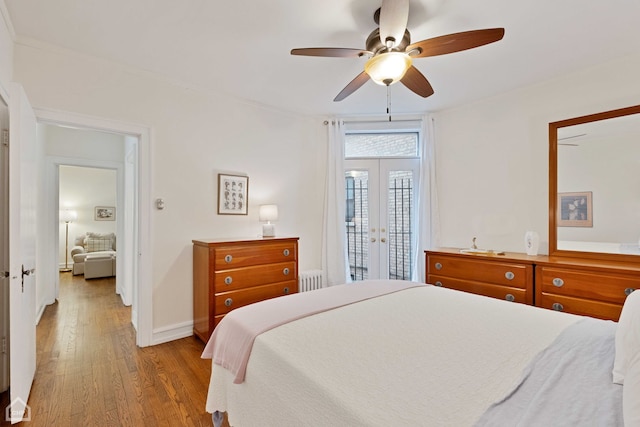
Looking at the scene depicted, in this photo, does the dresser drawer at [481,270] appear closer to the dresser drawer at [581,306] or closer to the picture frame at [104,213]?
the dresser drawer at [581,306]

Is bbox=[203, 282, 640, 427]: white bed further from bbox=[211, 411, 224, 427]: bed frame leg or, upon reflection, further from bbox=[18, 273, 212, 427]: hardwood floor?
bbox=[18, 273, 212, 427]: hardwood floor

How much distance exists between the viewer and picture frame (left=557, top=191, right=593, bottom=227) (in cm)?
266

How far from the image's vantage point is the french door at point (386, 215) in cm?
409

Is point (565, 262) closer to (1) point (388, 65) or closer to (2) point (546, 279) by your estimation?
(2) point (546, 279)

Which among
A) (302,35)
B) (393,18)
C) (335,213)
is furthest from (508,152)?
(302,35)

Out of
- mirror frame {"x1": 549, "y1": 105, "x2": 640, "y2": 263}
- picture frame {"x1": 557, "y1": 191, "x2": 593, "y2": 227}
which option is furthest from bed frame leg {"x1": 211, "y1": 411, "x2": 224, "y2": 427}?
picture frame {"x1": 557, "y1": 191, "x2": 593, "y2": 227}

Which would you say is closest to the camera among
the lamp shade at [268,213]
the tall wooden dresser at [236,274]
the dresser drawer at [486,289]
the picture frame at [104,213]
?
the dresser drawer at [486,289]

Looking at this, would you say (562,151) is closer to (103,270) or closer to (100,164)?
(100,164)

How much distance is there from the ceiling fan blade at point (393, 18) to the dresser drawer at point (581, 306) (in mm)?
2341

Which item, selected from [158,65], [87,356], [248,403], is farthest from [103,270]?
[248,403]

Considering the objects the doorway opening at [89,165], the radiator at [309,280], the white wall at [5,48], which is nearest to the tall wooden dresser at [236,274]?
the radiator at [309,280]

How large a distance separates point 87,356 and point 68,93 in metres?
2.26

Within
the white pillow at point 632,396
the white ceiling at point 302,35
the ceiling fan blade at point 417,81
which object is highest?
the white ceiling at point 302,35

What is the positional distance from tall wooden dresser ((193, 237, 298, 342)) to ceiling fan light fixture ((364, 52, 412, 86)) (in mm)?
1890
